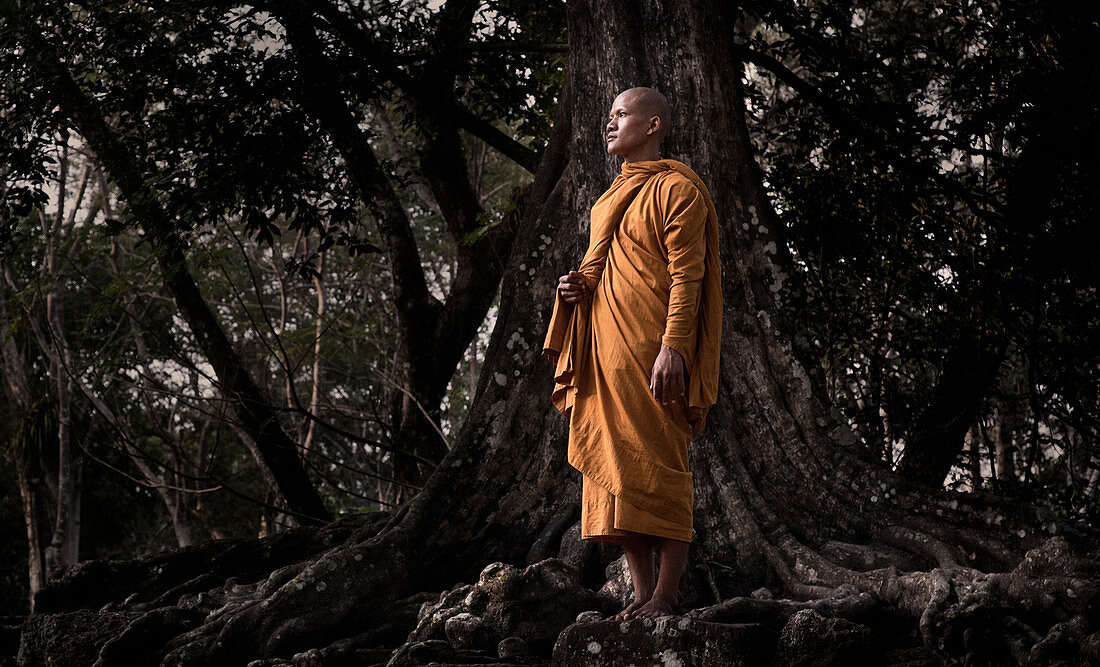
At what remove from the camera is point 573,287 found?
3.70m

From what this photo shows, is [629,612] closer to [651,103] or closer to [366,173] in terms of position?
[651,103]

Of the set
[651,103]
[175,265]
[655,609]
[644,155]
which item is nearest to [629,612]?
[655,609]

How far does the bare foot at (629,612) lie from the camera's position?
3.36 meters

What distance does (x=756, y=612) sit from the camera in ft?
11.6

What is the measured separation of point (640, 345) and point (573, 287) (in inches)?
14.3

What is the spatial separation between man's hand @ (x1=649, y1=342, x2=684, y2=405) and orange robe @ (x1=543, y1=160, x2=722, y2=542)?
0.03m

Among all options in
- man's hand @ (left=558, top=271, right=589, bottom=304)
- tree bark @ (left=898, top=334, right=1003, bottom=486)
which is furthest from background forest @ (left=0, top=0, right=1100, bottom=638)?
man's hand @ (left=558, top=271, right=589, bottom=304)

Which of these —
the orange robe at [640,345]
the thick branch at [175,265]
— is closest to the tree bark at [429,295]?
the thick branch at [175,265]

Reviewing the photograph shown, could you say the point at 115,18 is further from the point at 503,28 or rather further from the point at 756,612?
the point at 756,612

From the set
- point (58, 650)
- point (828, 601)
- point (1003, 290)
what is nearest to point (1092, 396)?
point (1003, 290)

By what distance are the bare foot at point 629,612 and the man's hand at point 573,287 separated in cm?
109

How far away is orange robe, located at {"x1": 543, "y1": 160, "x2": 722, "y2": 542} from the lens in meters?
3.40

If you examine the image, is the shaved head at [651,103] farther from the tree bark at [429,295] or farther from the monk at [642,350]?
the tree bark at [429,295]

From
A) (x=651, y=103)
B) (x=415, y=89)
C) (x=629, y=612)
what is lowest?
(x=629, y=612)
